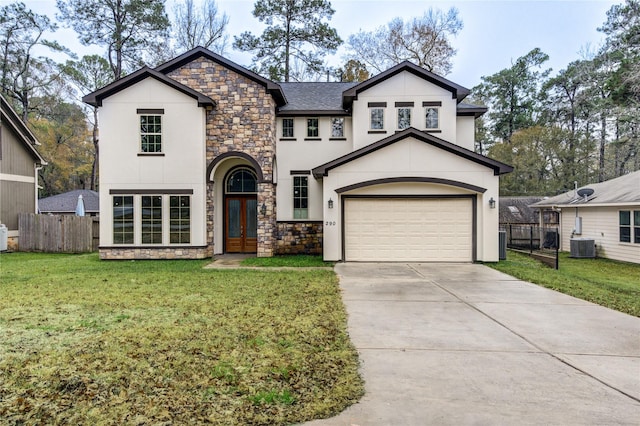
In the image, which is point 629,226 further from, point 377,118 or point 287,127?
point 287,127

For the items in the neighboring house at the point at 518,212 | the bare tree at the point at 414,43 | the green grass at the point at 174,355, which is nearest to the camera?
the green grass at the point at 174,355

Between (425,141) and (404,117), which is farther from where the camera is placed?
(404,117)

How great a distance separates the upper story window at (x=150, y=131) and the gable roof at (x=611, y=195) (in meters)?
17.6

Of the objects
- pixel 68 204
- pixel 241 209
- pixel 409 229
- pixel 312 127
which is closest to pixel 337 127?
pixel 312 127

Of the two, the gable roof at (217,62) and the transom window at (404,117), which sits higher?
the gable roof at (217,62)

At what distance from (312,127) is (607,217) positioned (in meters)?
13.3

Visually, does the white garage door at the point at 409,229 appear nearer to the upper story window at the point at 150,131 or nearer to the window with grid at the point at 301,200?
the window with grid at the point at 301,200

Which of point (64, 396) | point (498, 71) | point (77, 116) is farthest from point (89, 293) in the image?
point (498, 71)

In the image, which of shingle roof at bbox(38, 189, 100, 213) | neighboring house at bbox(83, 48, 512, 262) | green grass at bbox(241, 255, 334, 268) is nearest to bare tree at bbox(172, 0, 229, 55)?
shingle roof at bbox(38, 189, 100, 213)

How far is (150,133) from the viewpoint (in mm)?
13031

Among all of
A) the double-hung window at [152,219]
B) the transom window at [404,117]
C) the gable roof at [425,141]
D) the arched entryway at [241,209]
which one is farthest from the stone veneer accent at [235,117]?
the transom window at [404,117]

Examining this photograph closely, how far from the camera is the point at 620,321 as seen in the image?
5.94 meters

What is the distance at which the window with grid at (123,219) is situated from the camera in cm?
1296

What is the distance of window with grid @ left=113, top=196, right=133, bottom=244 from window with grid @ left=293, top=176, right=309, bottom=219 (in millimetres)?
5755
